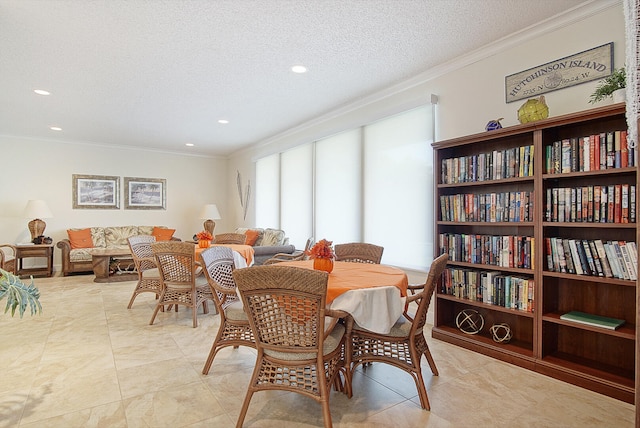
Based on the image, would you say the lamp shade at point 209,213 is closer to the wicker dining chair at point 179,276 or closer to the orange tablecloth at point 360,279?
the wicker dining chair at point 179,276

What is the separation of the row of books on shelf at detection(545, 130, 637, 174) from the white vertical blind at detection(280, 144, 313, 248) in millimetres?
3768

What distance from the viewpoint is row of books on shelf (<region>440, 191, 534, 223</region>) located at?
273 centimetres

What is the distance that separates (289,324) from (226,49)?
2.60 m

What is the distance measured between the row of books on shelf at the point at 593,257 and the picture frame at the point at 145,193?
7791mm

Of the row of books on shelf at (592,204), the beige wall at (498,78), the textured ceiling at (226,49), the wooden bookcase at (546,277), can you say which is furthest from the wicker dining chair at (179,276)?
the row of books on shelf at (592,204)

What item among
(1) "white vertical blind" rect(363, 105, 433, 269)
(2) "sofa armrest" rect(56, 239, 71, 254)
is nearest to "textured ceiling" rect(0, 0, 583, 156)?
(1) "white vertical blind" rect(363, 105, 433, 269)

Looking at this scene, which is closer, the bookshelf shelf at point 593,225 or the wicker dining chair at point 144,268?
the bookshelf shelf at point 593,225

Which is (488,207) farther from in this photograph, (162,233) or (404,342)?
(162,233)

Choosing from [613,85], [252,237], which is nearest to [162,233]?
[252,237]

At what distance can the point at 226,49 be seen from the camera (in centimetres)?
321

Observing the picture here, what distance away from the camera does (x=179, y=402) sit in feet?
7.11

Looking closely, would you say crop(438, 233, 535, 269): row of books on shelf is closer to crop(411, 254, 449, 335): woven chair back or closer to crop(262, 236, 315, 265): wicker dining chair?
crop(411, 254, 449, 335): woven chair back

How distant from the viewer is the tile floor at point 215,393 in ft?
6.49

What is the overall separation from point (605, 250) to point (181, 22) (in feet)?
11.3
